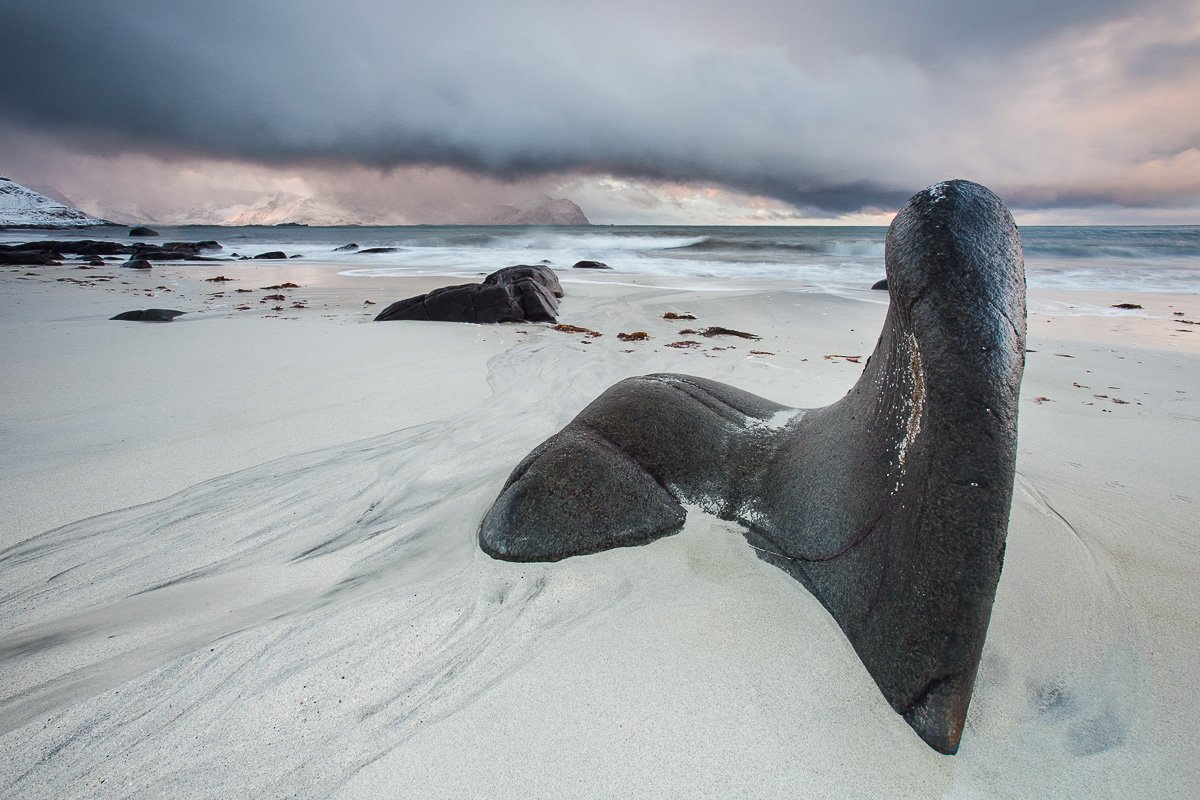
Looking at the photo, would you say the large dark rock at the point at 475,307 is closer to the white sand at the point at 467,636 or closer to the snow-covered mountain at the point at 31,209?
the white sand at the point at 467,636

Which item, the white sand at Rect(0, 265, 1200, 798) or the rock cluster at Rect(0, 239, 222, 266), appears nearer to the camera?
the white sand at Rect(0, 265, 1200, 798)

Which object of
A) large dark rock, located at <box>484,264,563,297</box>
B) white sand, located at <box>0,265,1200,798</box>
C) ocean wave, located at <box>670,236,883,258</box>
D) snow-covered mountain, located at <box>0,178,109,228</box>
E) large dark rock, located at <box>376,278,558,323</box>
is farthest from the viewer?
snow-covered mountain, located at <box>0,178,109,228</box>

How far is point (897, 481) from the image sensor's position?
5.18 ft

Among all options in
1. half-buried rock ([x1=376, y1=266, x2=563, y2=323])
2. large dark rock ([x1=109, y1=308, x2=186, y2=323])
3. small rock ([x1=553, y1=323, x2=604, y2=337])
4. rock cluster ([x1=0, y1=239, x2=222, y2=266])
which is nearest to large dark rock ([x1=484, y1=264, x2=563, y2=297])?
half-buried rock ([x1=376, y1=266, x2=563, y2=323])

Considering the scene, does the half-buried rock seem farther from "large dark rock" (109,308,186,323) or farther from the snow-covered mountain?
the snow-covered mountain

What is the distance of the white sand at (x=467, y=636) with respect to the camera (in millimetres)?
1317

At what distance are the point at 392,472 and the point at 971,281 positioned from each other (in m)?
2.70

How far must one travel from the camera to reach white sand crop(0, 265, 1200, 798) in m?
1.32

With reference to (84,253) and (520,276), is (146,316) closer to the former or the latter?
(520,276)

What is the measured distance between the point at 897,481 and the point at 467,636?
4.50 ft

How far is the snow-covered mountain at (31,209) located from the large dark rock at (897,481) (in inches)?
4290

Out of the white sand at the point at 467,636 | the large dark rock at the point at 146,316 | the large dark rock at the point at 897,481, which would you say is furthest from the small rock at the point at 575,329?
the large dark rock at the point at 146,316

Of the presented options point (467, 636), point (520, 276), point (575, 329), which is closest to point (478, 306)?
point (575, 329)

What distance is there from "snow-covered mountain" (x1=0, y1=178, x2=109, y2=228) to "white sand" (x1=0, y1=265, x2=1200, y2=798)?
107m
